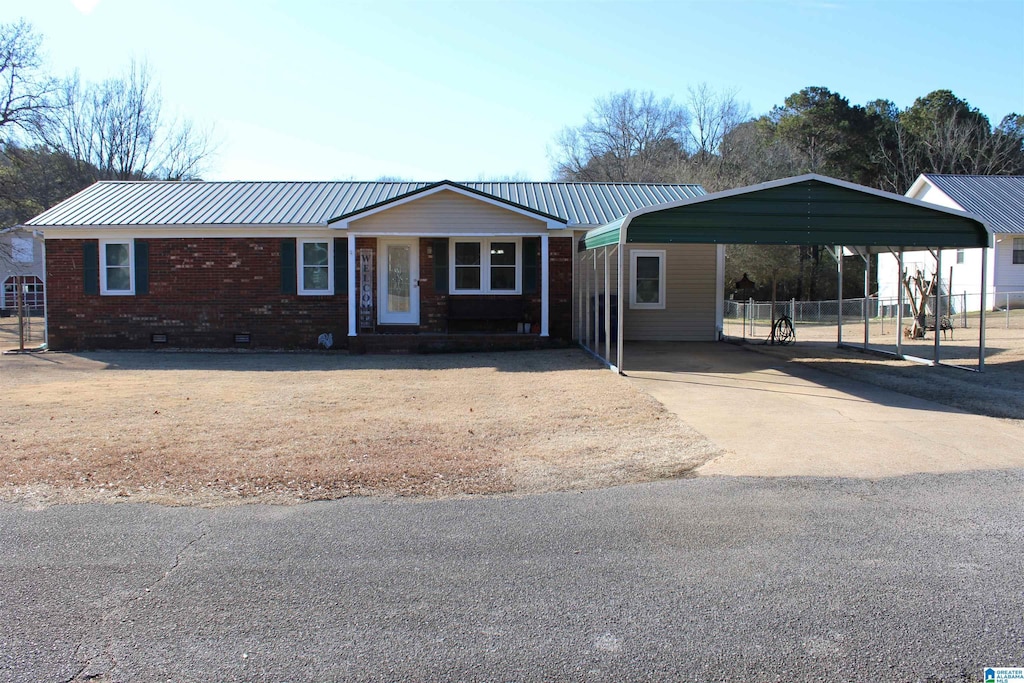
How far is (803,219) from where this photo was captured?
12.5 metres

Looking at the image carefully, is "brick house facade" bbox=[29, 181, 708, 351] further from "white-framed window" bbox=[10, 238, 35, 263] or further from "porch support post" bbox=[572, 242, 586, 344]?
"white-framed window" bbox=[10, 238, 35, 263]

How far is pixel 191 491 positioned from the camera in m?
6.32

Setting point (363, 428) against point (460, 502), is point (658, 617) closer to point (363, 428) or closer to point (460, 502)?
point (460, 502)

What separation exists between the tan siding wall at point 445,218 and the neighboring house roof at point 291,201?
1.03 feet

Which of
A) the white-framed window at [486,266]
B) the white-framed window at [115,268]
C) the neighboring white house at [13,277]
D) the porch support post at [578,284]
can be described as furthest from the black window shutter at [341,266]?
the neighboring white house at [13,277]

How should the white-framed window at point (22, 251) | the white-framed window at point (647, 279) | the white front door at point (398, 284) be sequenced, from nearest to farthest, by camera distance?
1. the white front door at point (398, 284)
2. the white-framed window at point (647, 279)
3. the white-framed window at point (22, 251)

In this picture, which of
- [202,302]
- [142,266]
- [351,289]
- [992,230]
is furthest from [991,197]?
[142,266]

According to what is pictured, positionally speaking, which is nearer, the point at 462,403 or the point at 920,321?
the point at 462,403

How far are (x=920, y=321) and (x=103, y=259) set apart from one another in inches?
787

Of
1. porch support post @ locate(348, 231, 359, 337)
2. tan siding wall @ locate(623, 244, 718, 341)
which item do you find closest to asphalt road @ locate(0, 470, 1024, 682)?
porch support post @ locate(348, 231, 359, 337)

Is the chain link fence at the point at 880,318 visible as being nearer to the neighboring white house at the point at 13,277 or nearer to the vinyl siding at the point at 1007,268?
the vinyl siding at the point at 1007,268

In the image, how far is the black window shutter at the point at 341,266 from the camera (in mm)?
18172

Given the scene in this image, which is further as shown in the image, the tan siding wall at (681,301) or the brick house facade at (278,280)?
the tan siding wall at (681,301)

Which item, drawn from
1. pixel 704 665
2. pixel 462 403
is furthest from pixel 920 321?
pixel 704 665
